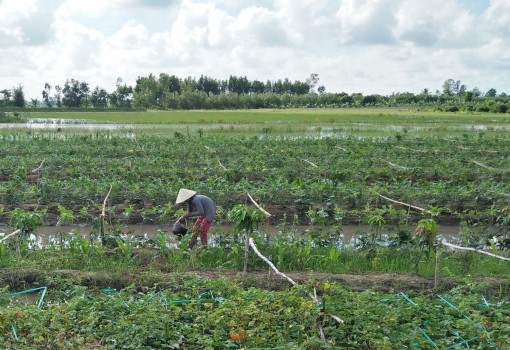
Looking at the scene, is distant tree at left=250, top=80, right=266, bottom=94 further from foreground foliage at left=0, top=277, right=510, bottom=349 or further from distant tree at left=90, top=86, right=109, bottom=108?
foreground foliage at left=0, top=277, right=510, bottom=349

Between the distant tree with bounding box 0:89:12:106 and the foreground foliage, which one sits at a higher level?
the distant tree with bounding box 0:89:12:106

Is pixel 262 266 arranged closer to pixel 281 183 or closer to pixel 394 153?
pixel 281 183

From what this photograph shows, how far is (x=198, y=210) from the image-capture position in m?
8.73

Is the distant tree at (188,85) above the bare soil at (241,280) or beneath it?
above

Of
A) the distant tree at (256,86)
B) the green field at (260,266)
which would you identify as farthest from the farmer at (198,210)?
the distant tree at (256,86)

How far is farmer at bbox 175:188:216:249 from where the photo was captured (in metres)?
8.65

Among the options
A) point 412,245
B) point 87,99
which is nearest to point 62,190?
point 412,245

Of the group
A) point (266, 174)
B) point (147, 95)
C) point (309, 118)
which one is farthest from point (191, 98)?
point (266, 174)

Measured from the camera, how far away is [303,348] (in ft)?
16.0

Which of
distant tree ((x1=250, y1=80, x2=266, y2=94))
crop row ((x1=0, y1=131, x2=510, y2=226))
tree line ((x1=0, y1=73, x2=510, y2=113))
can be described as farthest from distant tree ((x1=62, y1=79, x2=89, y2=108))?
crop row ((x1=0, y1=131, x2=510, y2=226))

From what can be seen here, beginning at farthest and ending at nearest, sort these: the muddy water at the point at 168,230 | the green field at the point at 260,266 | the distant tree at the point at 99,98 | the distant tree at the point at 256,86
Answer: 1. the distant tree at the point at 256,86
2. the distant tree at the point at 99,98
3. the muddy water at the point at 168,230
4. the green field at the point at 260,266

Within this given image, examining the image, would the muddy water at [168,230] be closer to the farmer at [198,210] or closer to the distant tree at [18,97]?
the farmer at [198,210]

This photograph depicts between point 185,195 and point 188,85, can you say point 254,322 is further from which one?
point 188,85

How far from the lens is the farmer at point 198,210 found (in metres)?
8.65
